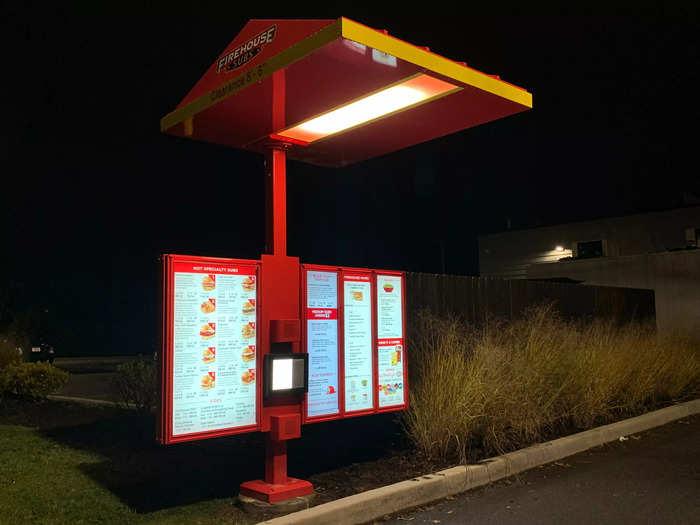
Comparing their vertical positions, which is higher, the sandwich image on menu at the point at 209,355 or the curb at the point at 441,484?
the sandwich image on menu at the point at 209,355

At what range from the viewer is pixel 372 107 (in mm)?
6172

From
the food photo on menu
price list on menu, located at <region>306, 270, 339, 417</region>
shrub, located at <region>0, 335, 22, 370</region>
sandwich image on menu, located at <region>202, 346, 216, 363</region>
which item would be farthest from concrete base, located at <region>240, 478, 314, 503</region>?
shrub, located at <region>0, 335, 22, 370</region>

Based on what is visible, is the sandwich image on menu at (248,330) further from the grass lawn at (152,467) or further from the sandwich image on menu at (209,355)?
the grass lawn at (152,467)

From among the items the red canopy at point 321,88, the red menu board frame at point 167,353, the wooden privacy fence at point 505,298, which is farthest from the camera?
the wooden privacy fence at point 505,298

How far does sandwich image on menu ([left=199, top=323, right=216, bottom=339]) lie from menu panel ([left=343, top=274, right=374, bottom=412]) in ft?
5.31

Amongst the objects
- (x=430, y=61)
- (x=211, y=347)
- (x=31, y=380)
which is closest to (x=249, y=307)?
(x=211, y=347)

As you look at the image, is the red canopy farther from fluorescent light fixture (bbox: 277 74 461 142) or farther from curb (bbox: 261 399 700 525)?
curb (bbox: 261 399 700 525)

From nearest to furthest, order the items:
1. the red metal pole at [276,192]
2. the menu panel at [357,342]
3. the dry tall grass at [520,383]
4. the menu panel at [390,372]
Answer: the red metal pole at [276,192] < the menu panel at [357,342] < the menu panel at [390,372] < the dry tall grass at [520,383]

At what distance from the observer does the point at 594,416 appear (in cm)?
930

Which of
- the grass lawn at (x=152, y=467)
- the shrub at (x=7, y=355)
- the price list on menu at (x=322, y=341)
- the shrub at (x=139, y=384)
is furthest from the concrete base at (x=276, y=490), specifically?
the shrub at (x=7, y=355)

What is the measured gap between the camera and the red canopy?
4.99 metres

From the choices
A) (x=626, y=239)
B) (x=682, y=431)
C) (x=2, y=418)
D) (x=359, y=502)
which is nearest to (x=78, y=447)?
(x=2, y=418)

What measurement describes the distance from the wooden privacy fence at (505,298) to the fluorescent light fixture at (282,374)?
3.95 metres

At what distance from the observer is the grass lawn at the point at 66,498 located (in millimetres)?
5273
